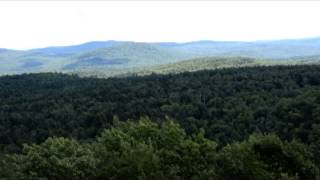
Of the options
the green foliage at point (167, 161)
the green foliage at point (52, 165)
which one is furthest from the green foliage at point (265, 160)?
the green foliage at point (52, 165)

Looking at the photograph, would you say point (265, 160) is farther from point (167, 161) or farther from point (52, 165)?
point (52, 165)

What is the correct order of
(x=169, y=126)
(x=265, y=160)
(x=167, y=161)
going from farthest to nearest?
(x=169, y=126) → (x=167, y=161) → (x=265, y=160)

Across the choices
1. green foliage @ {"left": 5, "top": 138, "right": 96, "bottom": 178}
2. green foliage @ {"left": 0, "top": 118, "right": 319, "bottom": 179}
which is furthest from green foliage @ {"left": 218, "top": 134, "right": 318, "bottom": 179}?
green foliage @ {"left": 5, "top": 138, "right": 96, "bottom": 178}

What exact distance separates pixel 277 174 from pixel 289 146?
287 cm

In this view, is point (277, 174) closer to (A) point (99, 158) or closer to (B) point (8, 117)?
(A) point (99, 158)

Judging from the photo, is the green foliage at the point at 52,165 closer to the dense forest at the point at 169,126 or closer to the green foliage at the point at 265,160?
the dense forest at the point at 169,126

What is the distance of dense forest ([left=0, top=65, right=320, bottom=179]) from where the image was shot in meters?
16.6

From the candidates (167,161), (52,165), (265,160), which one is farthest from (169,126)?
(52,165)

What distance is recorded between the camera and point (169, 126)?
2036 cm

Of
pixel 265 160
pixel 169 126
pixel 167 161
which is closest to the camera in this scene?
pixel 265 160

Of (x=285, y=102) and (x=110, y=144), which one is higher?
(x=110, y=144)

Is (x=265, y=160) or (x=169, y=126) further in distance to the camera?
(x=169, y=126)

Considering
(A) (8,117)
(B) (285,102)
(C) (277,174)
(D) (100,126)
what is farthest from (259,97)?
(C) (277,174)

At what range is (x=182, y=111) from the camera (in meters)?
62.5
